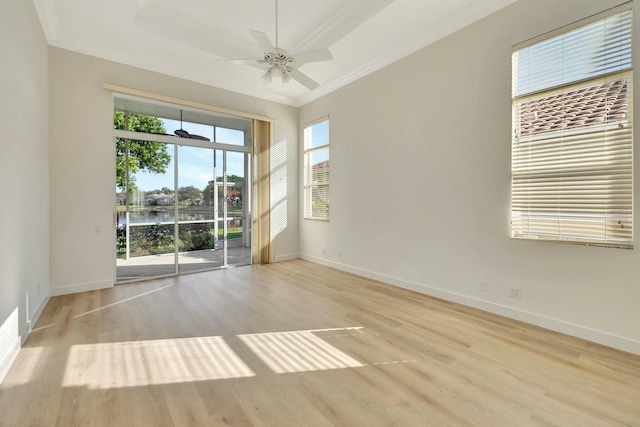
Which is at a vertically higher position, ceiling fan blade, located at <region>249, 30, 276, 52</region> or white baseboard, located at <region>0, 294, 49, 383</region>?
ceiling fan blade, located at <region>249, 30, 276, 52</region>

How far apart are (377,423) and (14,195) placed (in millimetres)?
3477

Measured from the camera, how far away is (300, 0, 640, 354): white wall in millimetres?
2795

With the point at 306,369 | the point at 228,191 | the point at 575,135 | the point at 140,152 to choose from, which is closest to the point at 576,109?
the point at 575,135

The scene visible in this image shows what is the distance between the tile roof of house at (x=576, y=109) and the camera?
2650mm

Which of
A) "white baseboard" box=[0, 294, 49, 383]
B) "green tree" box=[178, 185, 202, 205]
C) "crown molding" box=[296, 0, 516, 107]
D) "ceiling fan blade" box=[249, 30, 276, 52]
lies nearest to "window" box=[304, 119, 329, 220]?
"crown molding" box=[296, 0, 516, 107]

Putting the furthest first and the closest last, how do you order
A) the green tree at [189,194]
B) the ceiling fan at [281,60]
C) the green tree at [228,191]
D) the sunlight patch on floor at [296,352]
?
1. the green tree at [228,191]
2. the green tree at [189,194]
3. the ceiling fan at [281,60]
4. the sunlight patch on floor at [296,352]

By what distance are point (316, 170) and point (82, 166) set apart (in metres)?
3.95

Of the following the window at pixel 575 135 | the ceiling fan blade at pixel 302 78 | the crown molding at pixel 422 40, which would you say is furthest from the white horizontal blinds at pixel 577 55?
the ceiling fan blade at pixel 302 78

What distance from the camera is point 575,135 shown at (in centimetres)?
288

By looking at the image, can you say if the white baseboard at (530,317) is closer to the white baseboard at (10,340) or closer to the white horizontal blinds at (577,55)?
the white horizontal blinds at (577,55)

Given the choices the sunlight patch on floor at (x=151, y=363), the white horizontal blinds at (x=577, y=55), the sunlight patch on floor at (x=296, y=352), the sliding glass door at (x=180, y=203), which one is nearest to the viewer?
the sunlight patch on floor at (x=151, y=363)

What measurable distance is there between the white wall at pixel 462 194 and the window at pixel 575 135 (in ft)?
0.38

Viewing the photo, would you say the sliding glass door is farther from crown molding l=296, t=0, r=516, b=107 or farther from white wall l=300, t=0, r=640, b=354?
crown molding l=296, t=0, r=516, b=107

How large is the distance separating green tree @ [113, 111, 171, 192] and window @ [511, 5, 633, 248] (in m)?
5.22
